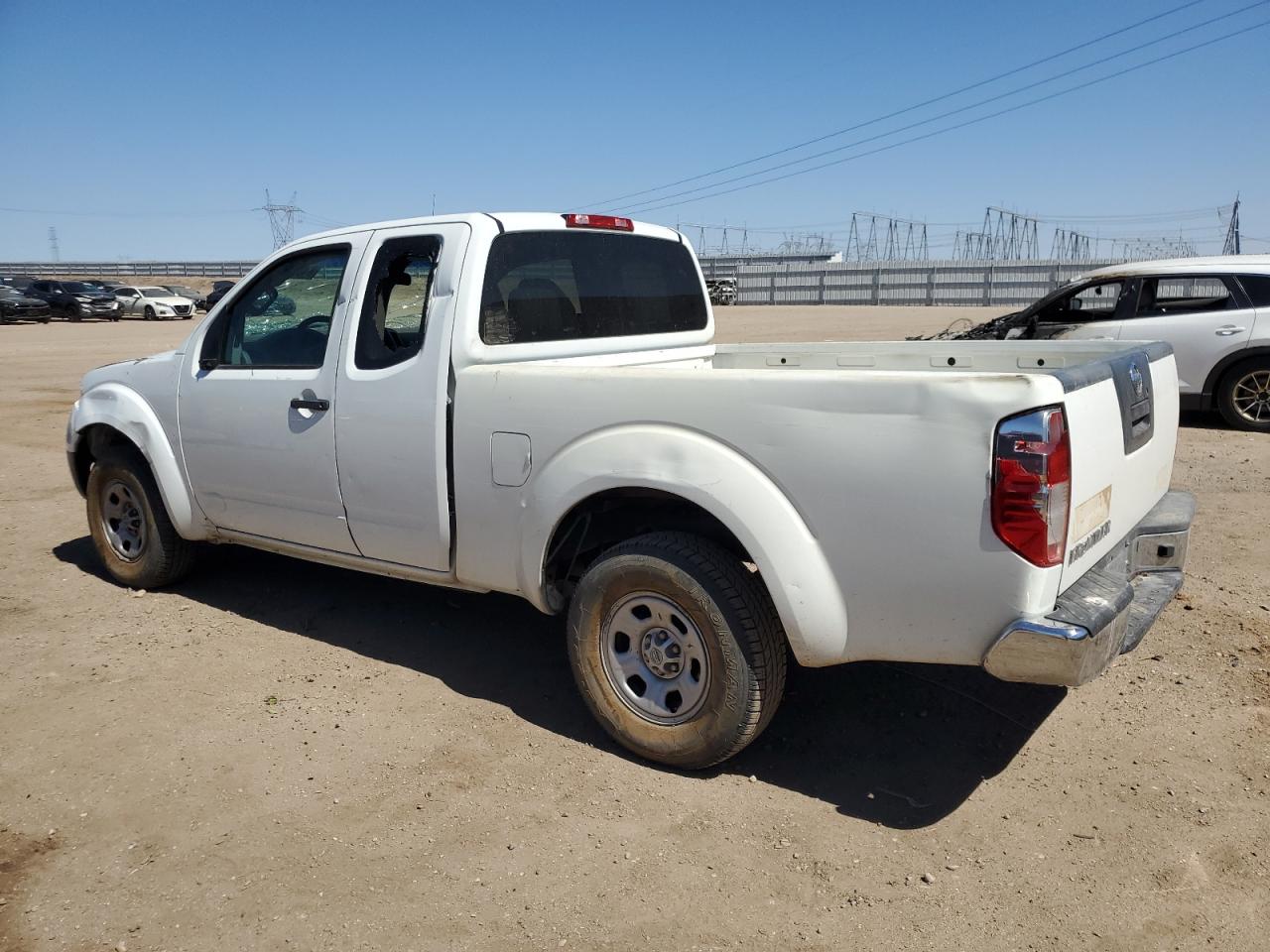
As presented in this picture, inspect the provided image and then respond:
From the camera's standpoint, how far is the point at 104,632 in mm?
5113

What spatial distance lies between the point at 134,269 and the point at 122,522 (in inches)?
3547

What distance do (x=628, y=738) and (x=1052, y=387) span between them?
6.21 ft

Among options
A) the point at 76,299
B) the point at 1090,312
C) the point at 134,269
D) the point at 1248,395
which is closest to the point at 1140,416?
the point at 1248,395

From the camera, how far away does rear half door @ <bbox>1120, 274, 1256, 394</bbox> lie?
9.93 metres

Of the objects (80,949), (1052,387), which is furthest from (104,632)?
(1052,387)

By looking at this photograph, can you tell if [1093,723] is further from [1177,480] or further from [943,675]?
[1177,480]

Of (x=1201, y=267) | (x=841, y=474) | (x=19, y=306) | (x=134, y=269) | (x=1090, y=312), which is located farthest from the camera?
(x=134, y=269)

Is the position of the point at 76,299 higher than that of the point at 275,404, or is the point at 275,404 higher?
the point at 76,299

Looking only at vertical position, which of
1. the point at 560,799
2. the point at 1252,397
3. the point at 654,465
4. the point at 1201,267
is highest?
the point at 1201,267

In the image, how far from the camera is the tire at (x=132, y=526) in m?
5.44

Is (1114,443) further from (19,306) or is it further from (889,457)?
(19,306)

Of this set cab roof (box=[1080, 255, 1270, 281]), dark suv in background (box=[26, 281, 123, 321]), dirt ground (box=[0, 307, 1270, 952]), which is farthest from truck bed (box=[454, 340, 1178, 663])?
dark suv in background (box=[26, 281, 123, 321])

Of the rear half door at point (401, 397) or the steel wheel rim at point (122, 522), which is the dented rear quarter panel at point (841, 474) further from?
the steel wheel rim at point (122, 522)

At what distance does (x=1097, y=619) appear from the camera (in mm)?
2926
